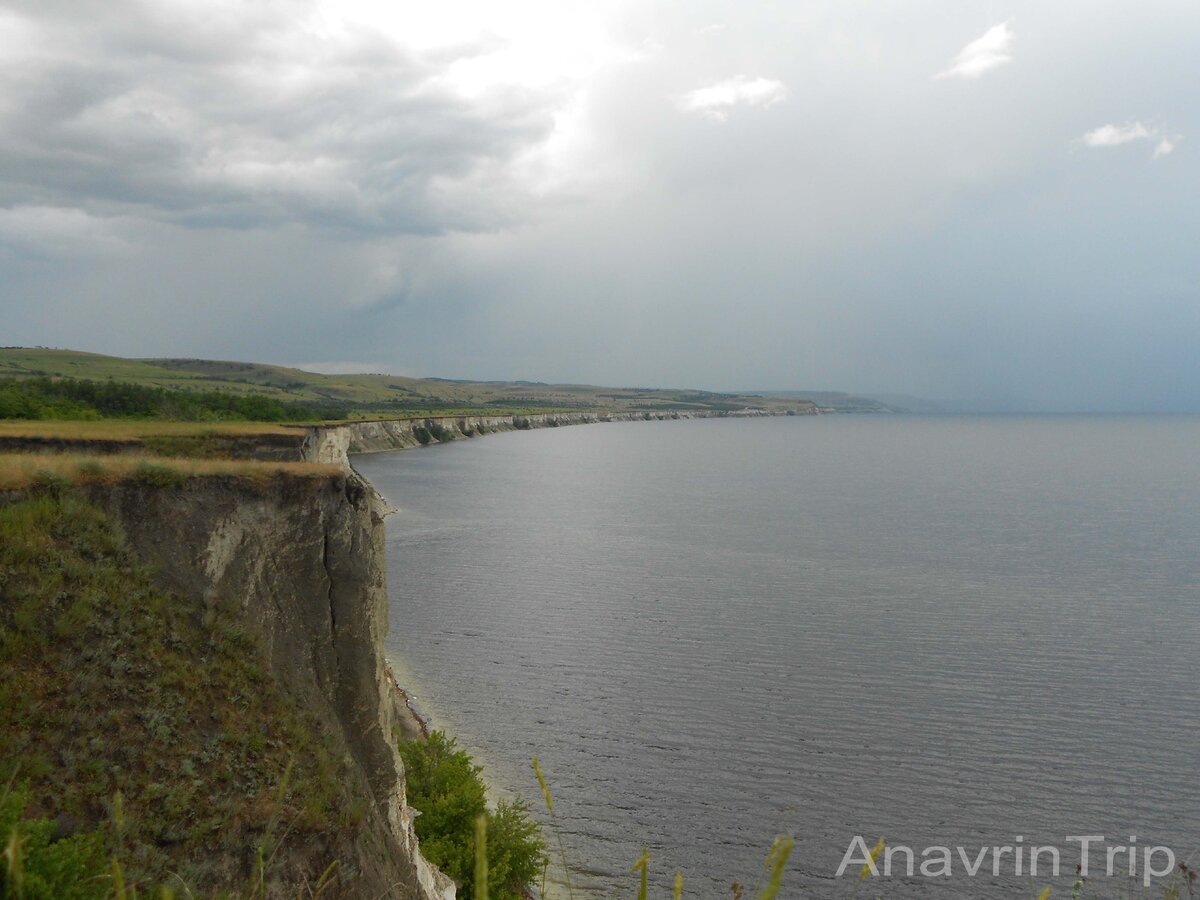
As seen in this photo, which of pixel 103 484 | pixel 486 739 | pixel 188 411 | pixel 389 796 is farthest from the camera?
pixel 188 411

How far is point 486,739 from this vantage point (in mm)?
30094

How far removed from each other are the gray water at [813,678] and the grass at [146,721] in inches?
410

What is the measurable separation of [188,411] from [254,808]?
59.7m

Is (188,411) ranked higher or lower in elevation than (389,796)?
higher

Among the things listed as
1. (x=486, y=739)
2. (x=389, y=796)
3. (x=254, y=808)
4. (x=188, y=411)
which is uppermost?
(x=188, y=411)

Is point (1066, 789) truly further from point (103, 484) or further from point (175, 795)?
point (103, 484)

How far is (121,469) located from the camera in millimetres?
16297

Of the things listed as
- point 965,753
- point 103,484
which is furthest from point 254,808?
point 965,753

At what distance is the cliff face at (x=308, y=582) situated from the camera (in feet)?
51.3

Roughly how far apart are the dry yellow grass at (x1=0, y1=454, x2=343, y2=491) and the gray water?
44.0 ft

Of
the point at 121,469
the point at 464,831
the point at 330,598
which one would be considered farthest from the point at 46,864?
the point at 464,831

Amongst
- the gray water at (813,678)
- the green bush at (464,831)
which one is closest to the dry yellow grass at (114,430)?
the green bush at (464,831)

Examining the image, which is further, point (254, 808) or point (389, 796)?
point (389, 796)

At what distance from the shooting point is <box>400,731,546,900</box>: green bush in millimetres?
19922
